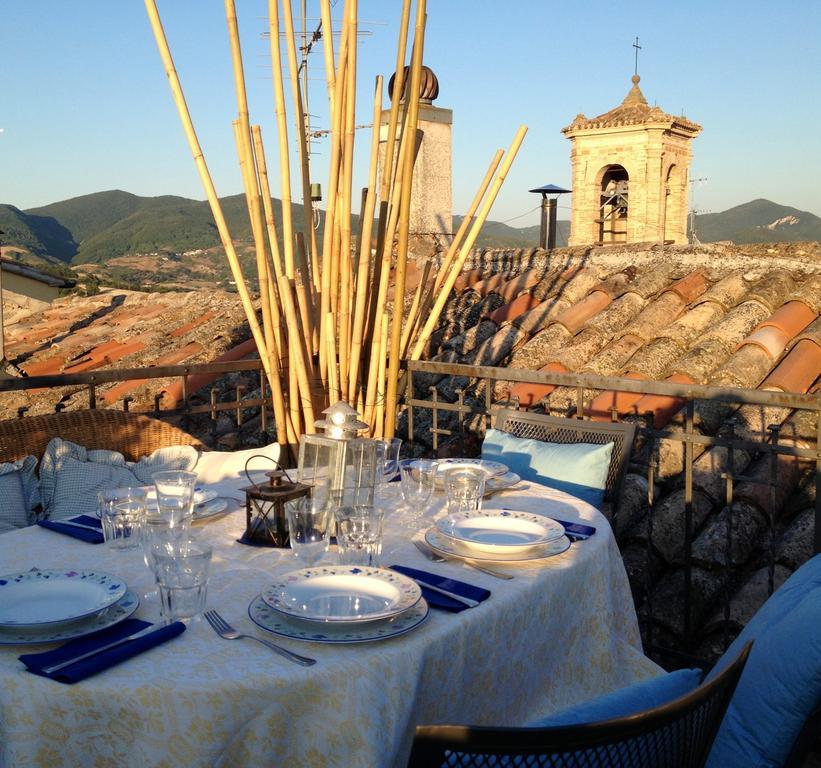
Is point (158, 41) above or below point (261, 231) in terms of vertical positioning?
above

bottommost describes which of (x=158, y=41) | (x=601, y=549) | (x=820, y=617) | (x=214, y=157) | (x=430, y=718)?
(x=430, y=718)

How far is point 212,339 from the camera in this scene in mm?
5629

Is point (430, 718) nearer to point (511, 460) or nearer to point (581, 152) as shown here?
point (511, 460)

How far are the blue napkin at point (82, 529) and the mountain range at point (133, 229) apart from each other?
19246mm

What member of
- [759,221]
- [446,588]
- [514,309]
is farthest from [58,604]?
[759,221]

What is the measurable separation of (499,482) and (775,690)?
117cm

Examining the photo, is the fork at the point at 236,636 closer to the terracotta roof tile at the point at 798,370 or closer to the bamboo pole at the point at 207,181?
the bamboo pole at the point at 207,181

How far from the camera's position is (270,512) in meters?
1.79

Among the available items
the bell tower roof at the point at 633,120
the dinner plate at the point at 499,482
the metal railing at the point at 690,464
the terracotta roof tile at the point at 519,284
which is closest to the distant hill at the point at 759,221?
the bell tower roof at the point at 633,120

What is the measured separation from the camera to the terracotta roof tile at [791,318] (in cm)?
412

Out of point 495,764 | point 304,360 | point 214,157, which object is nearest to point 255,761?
point 495,764

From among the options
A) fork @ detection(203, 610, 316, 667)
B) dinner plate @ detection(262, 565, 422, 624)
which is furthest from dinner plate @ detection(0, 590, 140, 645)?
dinner plate @ detection(262, 565, 422, 624)

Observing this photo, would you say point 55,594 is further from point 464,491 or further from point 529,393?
point 529,393

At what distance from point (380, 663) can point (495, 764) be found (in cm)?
34
